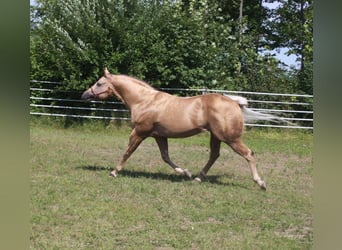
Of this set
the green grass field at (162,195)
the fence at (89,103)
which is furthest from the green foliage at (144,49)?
the green grass field at (162,195)

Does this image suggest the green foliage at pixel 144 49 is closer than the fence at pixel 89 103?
No

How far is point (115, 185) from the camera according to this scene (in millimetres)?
3949

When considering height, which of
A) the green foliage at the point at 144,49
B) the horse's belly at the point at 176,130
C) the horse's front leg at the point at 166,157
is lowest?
the horse's front leg at the point at 166,157

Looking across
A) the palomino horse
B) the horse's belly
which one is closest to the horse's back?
the palomino horse

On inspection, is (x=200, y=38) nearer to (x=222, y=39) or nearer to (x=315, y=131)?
(x=222, y=39)

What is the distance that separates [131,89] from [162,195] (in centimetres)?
121

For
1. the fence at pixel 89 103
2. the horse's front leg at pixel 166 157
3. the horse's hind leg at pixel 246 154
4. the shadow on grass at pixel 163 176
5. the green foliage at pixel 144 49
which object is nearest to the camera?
the horse's hind leg at pixel 246 154

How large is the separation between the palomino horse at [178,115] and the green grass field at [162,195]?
330 mm

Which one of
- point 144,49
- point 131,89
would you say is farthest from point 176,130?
point 144,49

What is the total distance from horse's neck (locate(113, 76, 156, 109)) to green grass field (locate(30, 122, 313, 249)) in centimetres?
80

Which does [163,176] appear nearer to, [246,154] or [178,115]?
[178,115]

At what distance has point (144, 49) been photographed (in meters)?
5.98

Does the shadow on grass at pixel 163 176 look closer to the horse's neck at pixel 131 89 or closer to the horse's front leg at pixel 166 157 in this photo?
the horse's front leg at pixel 166 157

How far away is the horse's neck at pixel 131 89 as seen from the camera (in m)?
4.25
